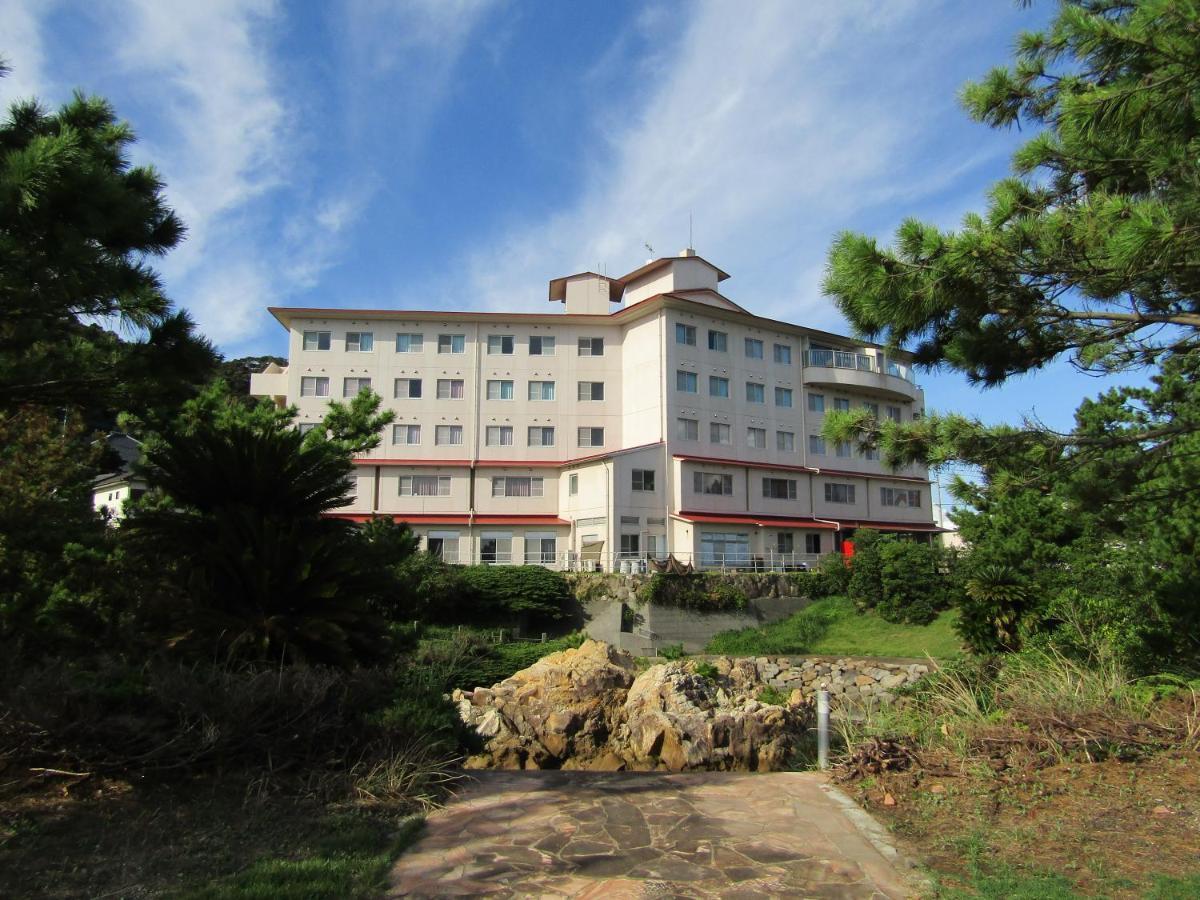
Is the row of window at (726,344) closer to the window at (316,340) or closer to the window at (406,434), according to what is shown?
the window at (406,434)

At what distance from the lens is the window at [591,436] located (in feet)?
143

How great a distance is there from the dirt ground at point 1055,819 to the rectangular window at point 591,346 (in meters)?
37.7

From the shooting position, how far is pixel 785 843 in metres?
A: 6.07

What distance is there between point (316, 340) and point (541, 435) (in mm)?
12649

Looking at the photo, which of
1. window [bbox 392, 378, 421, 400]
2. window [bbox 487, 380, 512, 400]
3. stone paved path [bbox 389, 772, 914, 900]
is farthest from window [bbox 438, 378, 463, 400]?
stone paved path [bbox 389, 772, 914, 900]

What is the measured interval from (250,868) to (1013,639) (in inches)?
742

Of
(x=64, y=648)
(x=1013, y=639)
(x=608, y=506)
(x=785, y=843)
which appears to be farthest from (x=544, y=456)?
(x=785, y=843)

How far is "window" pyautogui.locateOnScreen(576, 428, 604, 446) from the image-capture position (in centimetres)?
4350

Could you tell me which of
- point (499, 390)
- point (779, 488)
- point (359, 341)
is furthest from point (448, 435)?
point (779, 488)

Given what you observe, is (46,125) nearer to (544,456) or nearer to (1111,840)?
(1111,840)

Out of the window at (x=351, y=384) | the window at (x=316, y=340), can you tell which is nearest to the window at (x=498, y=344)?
the window at (x=351, y=384)

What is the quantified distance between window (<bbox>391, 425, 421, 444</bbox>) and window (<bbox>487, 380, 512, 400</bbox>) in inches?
162

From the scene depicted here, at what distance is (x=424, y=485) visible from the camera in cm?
4150

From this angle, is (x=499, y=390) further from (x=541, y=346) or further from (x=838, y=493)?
(x=838, y=493)
